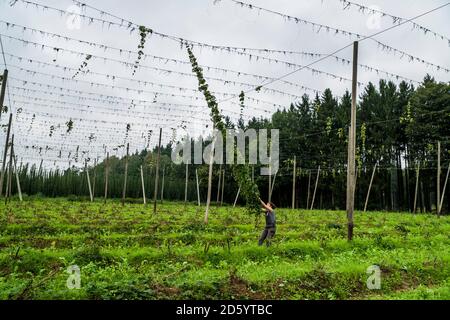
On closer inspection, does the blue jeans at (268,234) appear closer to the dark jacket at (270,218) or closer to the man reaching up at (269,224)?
the man reaching up at (269,224)

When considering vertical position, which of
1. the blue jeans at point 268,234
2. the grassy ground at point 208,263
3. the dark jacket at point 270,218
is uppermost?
the dark jacket at point 270,218

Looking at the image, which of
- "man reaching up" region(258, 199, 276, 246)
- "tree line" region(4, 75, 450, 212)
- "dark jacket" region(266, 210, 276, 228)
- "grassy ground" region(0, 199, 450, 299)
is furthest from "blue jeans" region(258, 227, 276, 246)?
"tree line" region(4, 75, 450, 212)

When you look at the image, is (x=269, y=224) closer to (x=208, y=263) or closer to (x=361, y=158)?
(x=208, y=263)

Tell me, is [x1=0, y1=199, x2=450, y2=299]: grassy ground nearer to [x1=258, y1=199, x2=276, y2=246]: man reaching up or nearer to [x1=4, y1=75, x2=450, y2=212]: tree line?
[x1=258, y1=199, x2=276, y2=246]: man reaching up

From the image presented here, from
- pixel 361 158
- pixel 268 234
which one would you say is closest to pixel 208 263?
pixel 268 234

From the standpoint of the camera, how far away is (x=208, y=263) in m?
12.0

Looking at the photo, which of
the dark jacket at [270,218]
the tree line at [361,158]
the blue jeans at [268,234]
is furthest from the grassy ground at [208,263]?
the tree line at [361,158]

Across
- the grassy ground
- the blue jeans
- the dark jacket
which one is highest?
the dark jacket

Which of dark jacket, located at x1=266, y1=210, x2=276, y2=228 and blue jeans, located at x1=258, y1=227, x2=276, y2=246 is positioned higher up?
dark jacket, located at x1=266, y1=210, x2=276, y2=228

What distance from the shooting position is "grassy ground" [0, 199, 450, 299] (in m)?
8.51

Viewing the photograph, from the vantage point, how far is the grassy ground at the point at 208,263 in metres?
8.51
